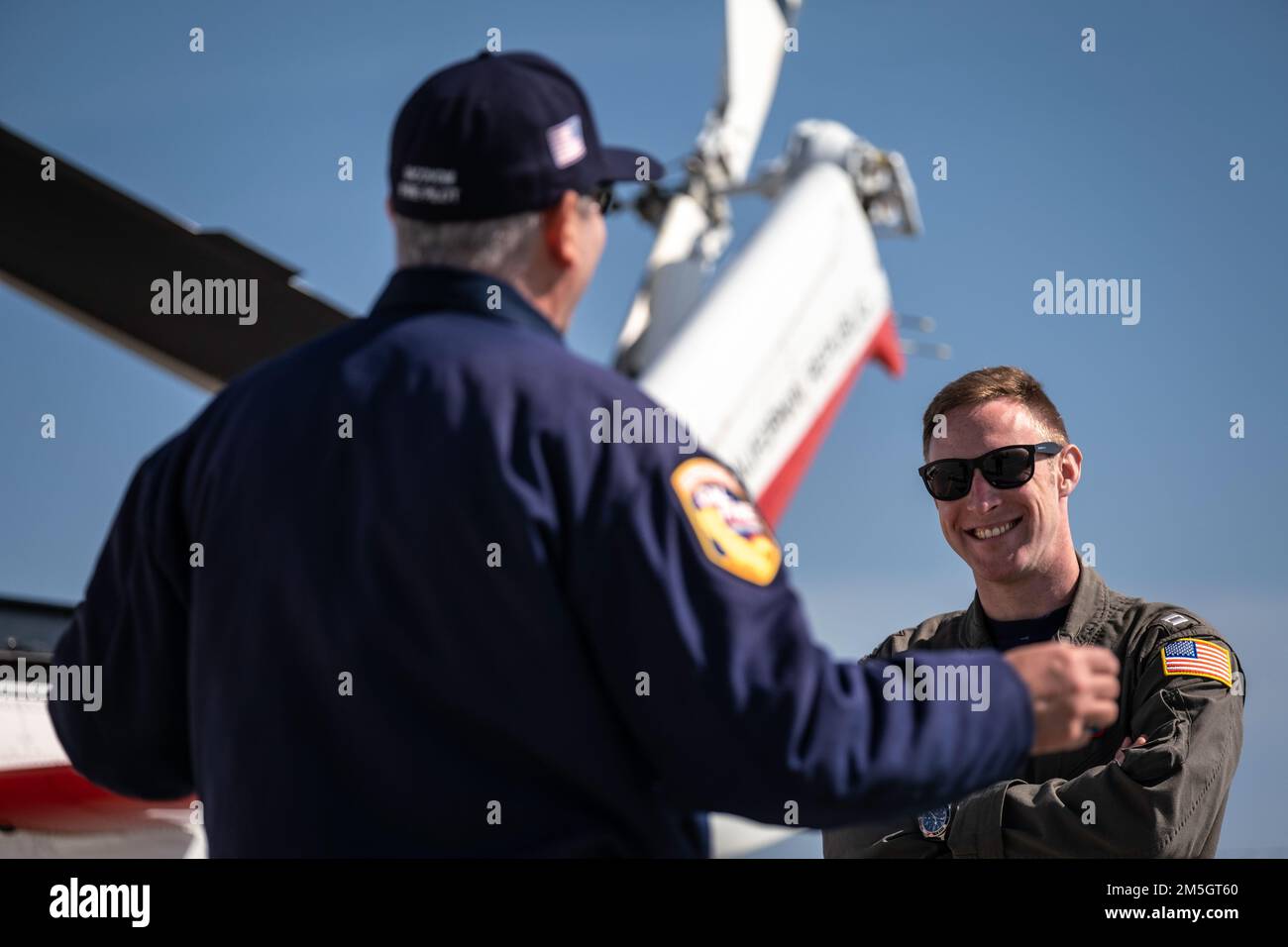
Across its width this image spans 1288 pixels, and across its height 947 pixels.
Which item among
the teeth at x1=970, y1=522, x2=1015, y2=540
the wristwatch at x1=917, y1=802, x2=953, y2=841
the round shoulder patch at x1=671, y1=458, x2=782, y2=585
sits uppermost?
the round shoulder patch at x1=671, y1=458, x2=782, y2=585

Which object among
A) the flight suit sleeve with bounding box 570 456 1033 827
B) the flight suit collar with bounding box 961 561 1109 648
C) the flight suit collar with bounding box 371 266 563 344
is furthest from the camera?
the flight suit collar with bounding box 961 561 1109 648

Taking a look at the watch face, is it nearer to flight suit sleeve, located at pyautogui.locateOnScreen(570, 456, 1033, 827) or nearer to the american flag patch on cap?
the american flag patch on cap

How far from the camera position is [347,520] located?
114 centimetres

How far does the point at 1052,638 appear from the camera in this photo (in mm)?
2371

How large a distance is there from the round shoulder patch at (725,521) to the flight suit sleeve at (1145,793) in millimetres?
1127

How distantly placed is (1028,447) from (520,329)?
1.51 meters

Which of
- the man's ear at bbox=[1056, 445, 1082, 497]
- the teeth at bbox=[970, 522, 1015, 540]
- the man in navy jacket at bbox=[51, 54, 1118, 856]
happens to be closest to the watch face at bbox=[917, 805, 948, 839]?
the teeth at bbox=[970, 522, 1015, 540]

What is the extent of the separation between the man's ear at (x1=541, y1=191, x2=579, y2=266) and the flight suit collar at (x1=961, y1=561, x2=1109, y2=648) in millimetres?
1366

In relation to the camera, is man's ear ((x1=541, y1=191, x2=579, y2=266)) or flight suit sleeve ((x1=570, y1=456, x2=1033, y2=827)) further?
man's ear ((x1=541, y1=191, x2=579, y2=266))

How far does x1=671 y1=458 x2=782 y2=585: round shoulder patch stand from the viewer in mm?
1104

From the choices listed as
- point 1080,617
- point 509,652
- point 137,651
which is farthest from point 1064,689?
point 1080,617
